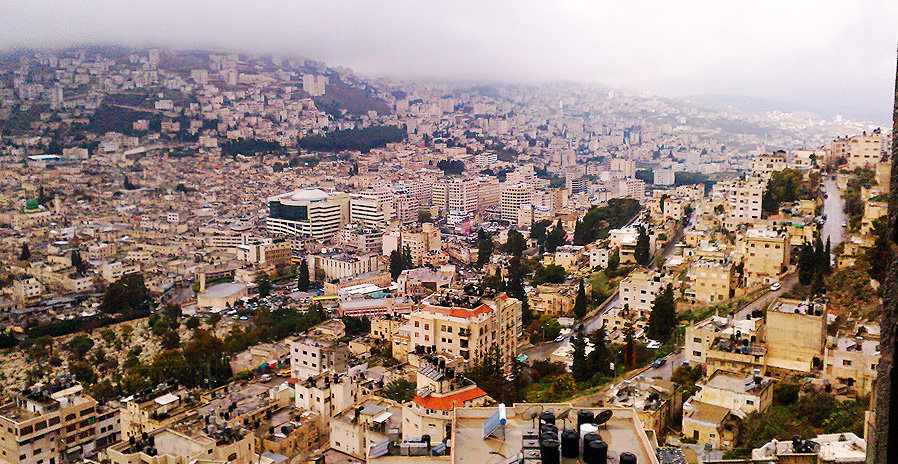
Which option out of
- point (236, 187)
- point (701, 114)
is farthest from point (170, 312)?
point (701, 114)

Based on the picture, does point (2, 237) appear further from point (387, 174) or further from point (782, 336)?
point (782, 336)

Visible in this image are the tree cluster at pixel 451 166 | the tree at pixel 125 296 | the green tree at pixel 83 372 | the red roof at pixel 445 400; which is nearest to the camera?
the red roof at pixel 445 400

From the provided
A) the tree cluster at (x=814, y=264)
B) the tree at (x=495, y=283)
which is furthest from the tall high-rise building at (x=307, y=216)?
the tree cluster at (x=814, y=264)

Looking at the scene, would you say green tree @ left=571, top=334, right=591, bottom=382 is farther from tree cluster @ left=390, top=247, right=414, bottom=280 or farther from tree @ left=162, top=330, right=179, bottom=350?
tree cluster @ left=390, top=247, right=414, bottom=280

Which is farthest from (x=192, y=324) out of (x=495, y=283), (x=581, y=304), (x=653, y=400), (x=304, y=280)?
(x=653, y=400)

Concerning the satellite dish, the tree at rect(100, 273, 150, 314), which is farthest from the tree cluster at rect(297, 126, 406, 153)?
the satellite dish

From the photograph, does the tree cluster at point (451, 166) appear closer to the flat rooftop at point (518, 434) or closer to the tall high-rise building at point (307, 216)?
the tall high-rise building at point (307, 216)
